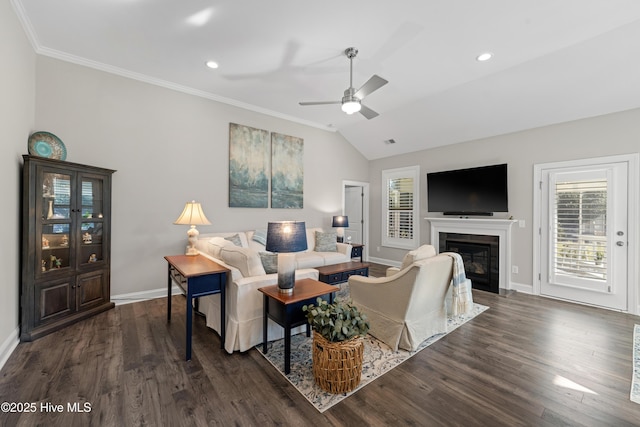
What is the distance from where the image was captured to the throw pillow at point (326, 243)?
523cm

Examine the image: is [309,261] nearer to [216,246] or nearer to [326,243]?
[326,243]

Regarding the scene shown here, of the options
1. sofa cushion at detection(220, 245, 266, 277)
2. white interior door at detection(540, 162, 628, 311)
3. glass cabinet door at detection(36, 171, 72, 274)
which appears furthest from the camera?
white interior door at detection(540, 162, 628, 311)

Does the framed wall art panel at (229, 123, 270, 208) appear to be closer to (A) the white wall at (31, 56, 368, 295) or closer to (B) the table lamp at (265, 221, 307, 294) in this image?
(A) the white wall at (31, 56, 368, 295)

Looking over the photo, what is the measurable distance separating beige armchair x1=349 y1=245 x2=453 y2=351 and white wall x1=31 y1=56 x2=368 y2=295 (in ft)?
10.0

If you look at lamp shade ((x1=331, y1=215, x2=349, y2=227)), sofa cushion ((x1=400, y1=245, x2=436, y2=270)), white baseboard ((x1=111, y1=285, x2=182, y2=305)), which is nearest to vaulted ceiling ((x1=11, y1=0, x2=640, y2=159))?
sofa cushion ((x1=400, y1=245, x2=436, y2=270))

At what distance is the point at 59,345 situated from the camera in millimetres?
2660

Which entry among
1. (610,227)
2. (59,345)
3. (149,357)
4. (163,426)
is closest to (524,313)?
(610,227)

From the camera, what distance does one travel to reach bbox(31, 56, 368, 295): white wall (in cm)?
348

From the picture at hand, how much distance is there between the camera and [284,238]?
2.38 meters

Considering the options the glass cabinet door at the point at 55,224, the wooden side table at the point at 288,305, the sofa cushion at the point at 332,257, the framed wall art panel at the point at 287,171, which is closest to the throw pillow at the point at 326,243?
the sofa cushion at the point at 332,257

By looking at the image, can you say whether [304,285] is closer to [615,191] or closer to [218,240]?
[218,240]

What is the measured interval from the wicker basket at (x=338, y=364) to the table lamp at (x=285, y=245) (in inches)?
22.8

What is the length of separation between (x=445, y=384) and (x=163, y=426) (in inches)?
80.3

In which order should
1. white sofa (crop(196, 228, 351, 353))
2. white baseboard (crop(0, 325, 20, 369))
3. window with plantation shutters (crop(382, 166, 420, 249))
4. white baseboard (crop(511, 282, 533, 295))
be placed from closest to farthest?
1. white baseboard (crop(0, 325, 20, 369))
2. white sofa (crop(196, 228, 351, 353))
3. white baseboard (crop(511, 282, 533, 295))
4. window with plantation shutters (crop(382, 166, 420, 249))
